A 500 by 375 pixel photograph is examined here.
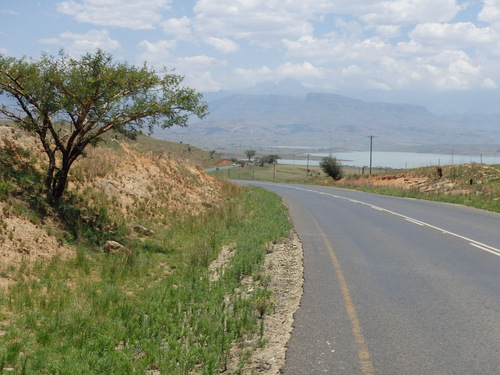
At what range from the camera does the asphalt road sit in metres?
5.81

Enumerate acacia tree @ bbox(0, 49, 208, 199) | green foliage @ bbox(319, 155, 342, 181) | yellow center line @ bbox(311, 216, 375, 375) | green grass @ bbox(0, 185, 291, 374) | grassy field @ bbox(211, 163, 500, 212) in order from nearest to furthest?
yellow center line @ bbox(311, 216, 375, 375), green grass @ bbox(0, 185, 291, 374), acacia tree @ bbox(0, 49, 208, 199), grassy field @ bbox(211, 163, 500, 212), green foliage @ bbox(319, 155, 342, 181)

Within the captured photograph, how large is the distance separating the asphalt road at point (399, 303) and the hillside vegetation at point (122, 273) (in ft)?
2.89

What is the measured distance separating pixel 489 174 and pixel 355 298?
28.2m

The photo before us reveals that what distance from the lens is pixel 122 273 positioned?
431 inches

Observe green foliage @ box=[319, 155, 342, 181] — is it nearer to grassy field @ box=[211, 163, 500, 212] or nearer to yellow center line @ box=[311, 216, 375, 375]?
grassy field @ box=[211, 163, 500, 212]

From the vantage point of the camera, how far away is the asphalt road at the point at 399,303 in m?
5.81

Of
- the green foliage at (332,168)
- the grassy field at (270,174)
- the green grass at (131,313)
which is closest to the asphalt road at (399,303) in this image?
the green grass at (131,313)

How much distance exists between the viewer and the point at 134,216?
16672 mm

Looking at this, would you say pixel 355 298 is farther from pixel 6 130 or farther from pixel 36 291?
pixel 6 130

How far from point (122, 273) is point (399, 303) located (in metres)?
5.90

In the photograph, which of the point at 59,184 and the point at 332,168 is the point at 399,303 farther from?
Answer: the point at 332,168

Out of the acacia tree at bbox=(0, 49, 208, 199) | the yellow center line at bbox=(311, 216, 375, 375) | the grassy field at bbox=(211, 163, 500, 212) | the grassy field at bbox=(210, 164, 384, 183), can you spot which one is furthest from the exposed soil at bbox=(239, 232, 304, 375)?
the grassy field at bbox=(210, 164, 384, 183)

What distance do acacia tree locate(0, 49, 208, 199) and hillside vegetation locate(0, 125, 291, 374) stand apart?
4.76 ft

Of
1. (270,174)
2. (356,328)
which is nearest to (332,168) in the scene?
(270,174)
